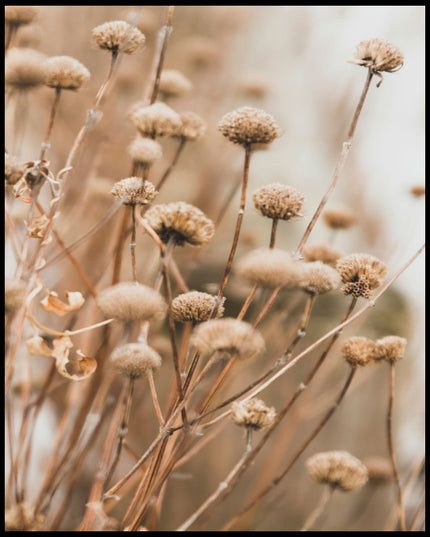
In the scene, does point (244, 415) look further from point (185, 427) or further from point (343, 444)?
point (343, 444)

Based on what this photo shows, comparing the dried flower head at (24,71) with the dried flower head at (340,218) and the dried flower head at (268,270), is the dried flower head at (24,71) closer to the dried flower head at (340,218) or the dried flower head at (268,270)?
the dried flower head at (268,270)

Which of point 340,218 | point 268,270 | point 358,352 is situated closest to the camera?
point 268,270

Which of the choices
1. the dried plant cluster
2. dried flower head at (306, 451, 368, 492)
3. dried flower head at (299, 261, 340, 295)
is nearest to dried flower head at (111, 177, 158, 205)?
the dried plant cluster

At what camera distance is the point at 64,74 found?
0.30 metres

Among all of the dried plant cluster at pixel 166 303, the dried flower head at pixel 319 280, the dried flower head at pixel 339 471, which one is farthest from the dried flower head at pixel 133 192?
the dried flower head at pixel 339 471

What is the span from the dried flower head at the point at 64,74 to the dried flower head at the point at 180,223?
107 mm

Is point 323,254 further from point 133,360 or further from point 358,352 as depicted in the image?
point 133,360

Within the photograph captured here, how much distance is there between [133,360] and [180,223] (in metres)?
0.07

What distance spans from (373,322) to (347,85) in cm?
35

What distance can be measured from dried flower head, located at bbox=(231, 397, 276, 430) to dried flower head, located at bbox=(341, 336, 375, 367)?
0.22ft

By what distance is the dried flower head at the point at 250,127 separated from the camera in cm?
29

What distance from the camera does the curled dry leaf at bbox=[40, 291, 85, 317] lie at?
288mm

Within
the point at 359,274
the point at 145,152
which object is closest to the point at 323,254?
the point at 359,274

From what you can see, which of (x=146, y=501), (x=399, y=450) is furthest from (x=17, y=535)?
(x=399, y=450)
